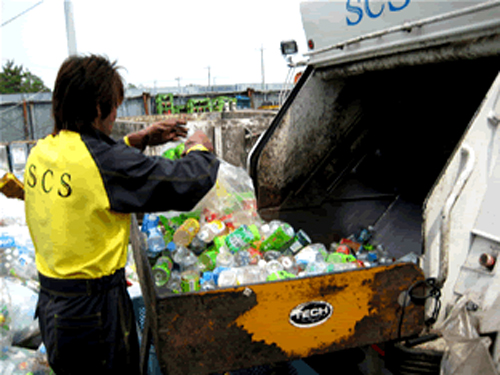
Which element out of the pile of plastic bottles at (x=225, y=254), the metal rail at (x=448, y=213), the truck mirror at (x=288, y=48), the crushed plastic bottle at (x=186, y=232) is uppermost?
the truck mirror at (x=288, y=48)

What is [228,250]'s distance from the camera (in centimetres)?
263

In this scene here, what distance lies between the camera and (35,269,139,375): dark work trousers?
1.55 m

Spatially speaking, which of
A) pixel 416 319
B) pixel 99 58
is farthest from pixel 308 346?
pixel 99 58

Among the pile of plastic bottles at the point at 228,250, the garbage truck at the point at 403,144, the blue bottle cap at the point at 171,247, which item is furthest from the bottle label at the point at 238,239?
the garbage truck at the point at 403,144

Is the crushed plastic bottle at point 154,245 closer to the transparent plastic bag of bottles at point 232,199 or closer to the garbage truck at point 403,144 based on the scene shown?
the transparent plastic bag of bottles at point 232,199

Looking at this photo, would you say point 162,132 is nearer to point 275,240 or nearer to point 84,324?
point 84,324

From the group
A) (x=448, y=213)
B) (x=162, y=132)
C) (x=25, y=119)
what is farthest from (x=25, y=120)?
(x=448, y=213)

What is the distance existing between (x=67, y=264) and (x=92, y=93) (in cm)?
68

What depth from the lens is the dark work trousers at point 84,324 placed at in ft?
5.08

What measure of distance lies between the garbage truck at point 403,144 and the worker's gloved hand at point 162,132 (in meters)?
1.22

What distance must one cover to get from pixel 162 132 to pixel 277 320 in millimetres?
1070

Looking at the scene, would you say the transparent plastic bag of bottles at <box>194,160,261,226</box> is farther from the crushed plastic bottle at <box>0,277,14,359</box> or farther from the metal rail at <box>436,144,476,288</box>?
the metal rail at <box>436,144,476,288</box>

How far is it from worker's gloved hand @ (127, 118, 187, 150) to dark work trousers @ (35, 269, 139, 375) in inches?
28.6

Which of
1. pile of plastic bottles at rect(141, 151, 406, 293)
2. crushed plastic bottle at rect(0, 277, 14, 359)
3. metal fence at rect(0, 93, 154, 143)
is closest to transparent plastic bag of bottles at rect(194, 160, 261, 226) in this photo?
pile of plastic bottles at rect(141, 151, 406, 293)
